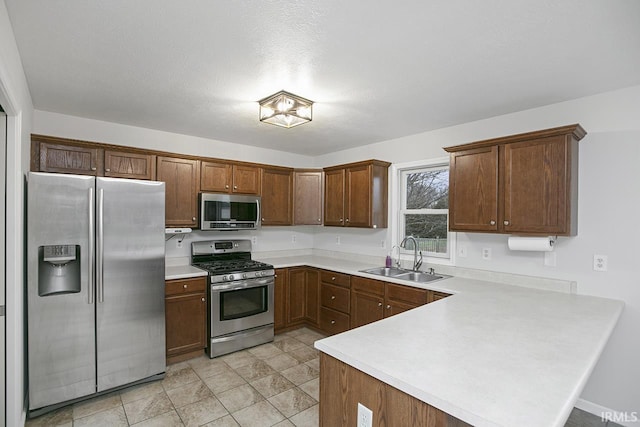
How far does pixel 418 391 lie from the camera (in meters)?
1.12

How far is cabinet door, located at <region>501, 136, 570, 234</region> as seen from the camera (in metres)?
2.40

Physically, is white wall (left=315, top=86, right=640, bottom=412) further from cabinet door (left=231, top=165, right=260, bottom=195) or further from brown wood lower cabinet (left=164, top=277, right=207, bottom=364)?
brown wood lower cabinet (left=164, top=277, right=207, bottom=364)

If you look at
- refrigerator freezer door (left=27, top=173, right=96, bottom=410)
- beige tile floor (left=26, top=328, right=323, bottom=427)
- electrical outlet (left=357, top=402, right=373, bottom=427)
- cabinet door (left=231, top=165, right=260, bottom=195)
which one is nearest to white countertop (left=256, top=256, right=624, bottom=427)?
electrical outlet (left=357, top=402, right=373, bottom=427)

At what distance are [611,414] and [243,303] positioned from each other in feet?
10.8

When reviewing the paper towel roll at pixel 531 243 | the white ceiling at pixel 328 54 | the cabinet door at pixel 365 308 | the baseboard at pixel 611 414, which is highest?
the white ceiling at pixel 328 54

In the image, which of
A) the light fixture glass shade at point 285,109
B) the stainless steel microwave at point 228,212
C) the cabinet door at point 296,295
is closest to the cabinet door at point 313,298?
the cabinet door at point 296,295

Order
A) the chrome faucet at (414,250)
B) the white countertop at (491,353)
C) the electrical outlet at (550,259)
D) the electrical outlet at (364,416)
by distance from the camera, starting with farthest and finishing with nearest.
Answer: the chrome faucet at (414,250)
the electrical outlet at (550,259)
the electrical outlet at (364,416)
the white countertop at (491,353)

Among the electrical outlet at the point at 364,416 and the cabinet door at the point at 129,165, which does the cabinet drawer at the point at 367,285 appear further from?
the cabinet door at the point at 129,165

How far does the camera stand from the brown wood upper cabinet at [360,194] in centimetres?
388

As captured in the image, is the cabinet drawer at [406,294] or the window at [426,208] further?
the window at [426,208]

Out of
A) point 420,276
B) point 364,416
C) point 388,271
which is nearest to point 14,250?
point 364,416

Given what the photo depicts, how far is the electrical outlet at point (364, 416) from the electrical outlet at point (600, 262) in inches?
90.5

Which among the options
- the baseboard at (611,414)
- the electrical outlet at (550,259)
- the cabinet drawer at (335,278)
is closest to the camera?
the baseboard at (611,414)

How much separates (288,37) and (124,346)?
8.96 ft
